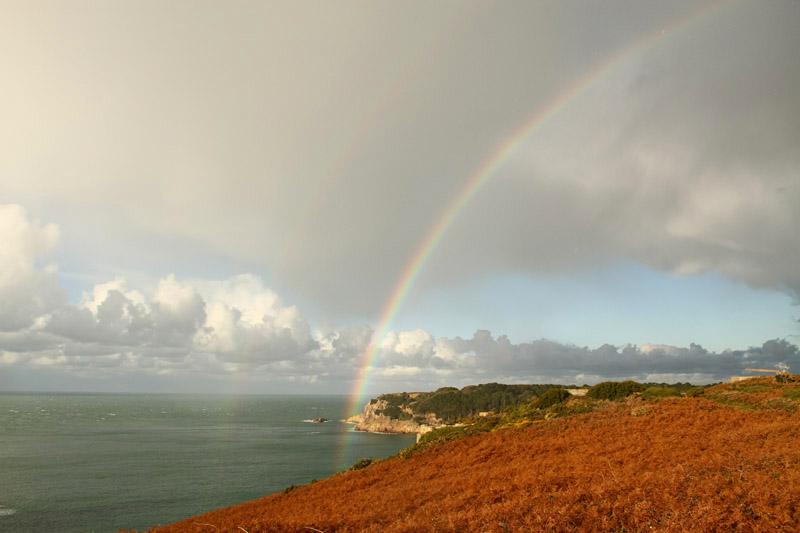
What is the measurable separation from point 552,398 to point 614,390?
652 cm

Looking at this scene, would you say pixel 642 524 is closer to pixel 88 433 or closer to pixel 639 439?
pixel 639 439

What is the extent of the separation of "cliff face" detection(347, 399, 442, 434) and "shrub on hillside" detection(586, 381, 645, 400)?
389 ft

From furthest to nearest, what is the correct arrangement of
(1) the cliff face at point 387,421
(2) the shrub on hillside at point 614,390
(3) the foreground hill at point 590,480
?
(1) the cliff face at point 387,421
(2) the shrub on hillside at point 614,390
(3) the foreground hill at point 590,480

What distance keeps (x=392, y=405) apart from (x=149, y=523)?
13275cm

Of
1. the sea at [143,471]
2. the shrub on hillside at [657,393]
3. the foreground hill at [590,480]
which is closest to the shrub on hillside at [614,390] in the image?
the shrub on hillside at [657,393]

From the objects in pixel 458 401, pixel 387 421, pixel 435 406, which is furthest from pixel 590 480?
pixel 387 421

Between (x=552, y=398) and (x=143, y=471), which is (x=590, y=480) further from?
(x=143, y=471)

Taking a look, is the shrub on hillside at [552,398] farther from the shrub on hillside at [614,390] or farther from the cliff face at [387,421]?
the cliff face at [387,421]

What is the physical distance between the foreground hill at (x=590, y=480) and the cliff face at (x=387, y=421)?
13309cm

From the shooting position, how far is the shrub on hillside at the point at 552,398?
150ft

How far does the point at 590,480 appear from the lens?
16188mm

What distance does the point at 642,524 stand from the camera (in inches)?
418

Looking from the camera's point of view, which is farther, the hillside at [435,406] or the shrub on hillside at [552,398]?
the hillside at [435,406]

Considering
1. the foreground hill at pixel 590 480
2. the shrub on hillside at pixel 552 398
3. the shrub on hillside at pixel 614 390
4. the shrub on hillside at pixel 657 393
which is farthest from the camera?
the shrub on hillside at pixel 552 398
